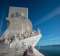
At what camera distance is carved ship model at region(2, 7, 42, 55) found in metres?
8.22

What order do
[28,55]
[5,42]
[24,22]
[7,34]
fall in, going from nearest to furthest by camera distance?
1. [28,55]
2. [5,42]
3. [7,34]
4. [24,22]

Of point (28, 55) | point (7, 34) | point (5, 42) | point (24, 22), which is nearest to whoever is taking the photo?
point (28, 55)

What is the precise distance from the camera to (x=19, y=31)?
8.75 metres

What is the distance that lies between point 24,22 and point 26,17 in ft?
1.19

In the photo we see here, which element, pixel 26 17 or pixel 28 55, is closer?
pixel 28 55

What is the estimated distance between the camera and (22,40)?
8.30 m

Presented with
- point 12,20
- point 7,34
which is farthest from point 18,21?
point 7,34

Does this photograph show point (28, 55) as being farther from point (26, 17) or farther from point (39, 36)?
point (26, 17)

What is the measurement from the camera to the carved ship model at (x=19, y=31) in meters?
8.22

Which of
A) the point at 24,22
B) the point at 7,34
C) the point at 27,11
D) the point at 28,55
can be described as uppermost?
the point at 27,11

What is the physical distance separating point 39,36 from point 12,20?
72.1 inches

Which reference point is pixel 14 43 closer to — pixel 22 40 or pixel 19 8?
pixel 22 40

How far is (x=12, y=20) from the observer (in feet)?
29.7

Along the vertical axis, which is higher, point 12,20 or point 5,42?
point 12,20
